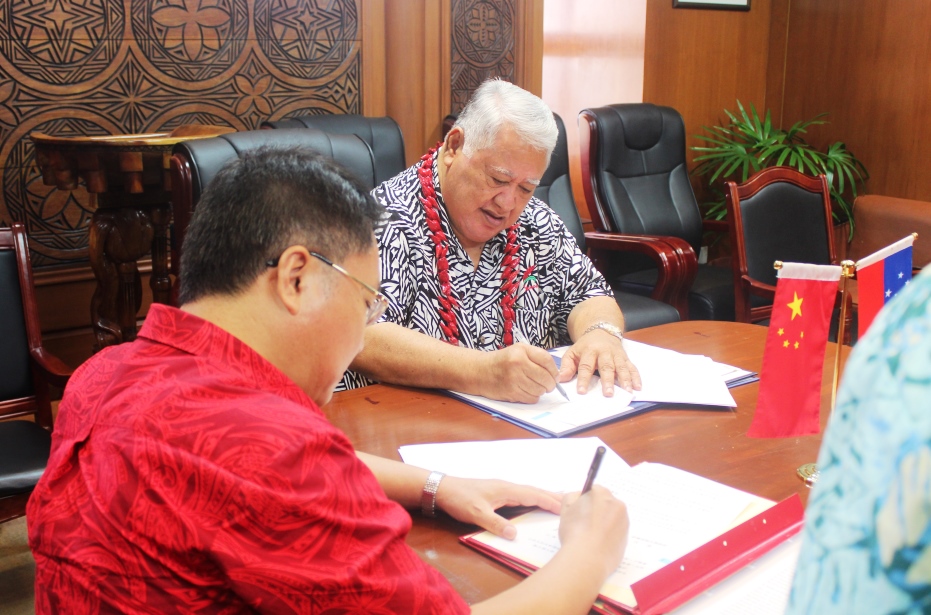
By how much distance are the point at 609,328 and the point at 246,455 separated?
50.8 inches

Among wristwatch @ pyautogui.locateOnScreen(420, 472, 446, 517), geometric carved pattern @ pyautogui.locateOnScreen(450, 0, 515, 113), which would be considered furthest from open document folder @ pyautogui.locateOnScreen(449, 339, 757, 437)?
geometric carved pattern @ pyautogui.locateOnScreen(450, 0, 515, 113)

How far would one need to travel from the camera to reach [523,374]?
5.07 feet

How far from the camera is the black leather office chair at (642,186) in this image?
3803mm

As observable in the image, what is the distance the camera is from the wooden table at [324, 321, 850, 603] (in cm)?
113

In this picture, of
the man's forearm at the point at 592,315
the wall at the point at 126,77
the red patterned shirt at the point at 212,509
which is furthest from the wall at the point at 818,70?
the red patterned shirt at the point at 212,509

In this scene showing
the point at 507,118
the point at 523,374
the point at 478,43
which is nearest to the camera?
the point at 523,374

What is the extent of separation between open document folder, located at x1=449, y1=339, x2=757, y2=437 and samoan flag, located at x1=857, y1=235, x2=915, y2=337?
0.33 meters

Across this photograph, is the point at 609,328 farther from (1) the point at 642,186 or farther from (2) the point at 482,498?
(1) the point at 642,186

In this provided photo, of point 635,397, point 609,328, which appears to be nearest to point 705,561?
point 635,397

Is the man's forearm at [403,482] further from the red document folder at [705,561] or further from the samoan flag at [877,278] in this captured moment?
the samoan flag at [877,278]

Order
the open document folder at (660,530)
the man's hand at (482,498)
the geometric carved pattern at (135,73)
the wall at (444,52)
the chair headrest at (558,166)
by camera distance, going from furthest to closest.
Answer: the wall at (444,52)
the chair headrest at (558,166)
the geometric carved pattern at (135,73)
the man's hand at (482,498)
the open document folder at (660,530)

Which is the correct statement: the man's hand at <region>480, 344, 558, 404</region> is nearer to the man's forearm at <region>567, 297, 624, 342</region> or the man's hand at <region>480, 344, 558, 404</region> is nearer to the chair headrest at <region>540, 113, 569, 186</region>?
the man's forearm at <region>567, 297, 624, 342</region>

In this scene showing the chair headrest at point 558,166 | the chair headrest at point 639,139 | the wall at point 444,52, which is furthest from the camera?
the wall at point 444,52

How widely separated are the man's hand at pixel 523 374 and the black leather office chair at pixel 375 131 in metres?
1.67
